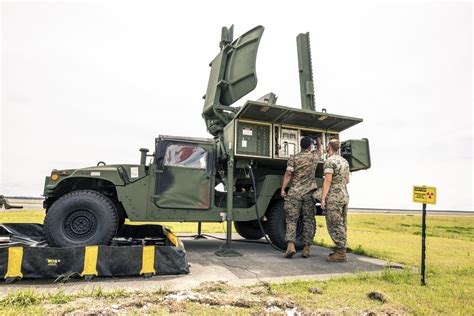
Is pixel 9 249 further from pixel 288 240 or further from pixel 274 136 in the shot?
pixel 274 136

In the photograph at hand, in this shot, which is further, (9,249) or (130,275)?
(130,275)

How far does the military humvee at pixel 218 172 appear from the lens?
4.32 metres

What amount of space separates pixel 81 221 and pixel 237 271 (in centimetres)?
236

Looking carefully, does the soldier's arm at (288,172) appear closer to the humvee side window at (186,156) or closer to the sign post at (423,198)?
the humvee side window at (186,156)

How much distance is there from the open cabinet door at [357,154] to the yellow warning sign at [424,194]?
239 centimetres

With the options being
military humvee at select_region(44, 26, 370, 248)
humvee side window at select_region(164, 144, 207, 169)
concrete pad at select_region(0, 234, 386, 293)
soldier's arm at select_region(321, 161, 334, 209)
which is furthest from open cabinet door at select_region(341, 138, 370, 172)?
humvee side window at select_region(164, 144, 207, 169)

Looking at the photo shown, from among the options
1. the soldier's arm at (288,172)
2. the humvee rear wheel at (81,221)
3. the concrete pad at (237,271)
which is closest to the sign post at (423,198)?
the concrete pad at (237,271)

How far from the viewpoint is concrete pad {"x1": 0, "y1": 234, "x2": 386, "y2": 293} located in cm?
307

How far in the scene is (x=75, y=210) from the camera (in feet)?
14.1

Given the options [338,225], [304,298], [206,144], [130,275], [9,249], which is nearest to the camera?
[304,298]

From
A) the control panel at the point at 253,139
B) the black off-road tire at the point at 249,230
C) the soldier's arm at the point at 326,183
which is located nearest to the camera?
the soldier's arm at the point at 326,183

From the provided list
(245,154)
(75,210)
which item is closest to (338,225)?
(245,154)

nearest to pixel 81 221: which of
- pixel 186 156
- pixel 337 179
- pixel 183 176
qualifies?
pixel 183 176

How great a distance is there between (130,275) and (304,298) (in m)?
1.97
